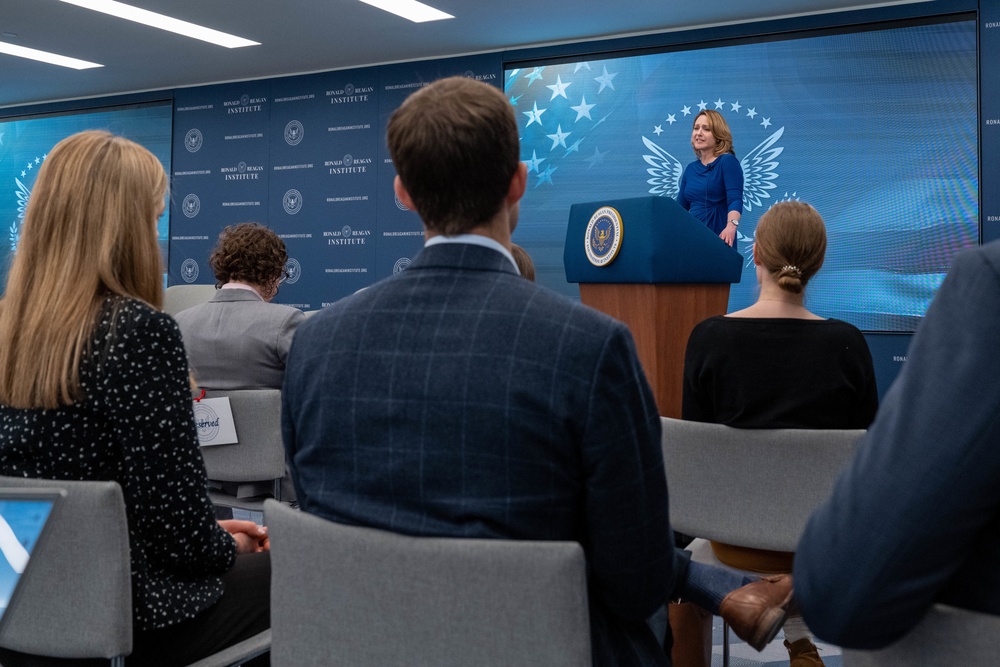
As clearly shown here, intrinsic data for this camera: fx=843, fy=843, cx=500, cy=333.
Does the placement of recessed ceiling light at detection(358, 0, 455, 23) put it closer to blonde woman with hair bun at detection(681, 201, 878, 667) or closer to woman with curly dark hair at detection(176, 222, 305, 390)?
woman with curly dark hair at detection(176, 222, 305, 390)

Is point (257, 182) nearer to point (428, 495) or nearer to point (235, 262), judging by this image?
point (235, 262)

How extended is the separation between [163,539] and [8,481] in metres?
0.24

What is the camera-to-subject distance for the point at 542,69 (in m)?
7.52

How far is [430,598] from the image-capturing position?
948 millimetres

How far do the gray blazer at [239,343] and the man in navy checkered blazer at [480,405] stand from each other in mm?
1597

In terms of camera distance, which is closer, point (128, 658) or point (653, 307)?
point (128, 658)

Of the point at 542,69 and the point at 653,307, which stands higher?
the point at 542,69

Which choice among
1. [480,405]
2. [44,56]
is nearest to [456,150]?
[480,405]

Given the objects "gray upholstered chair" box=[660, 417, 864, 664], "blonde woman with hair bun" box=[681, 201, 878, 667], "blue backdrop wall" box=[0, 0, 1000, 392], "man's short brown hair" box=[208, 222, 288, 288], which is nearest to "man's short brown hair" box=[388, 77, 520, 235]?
"gray upholstered chair" box=[660, 417, 864, 664]

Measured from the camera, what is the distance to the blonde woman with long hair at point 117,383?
129cm

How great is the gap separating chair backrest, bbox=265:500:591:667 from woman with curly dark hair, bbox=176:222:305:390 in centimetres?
170

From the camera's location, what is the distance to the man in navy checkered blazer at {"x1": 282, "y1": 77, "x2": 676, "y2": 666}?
3.26 ft

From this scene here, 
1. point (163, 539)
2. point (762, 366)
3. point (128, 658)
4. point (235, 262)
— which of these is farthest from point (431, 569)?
point (235, 262)

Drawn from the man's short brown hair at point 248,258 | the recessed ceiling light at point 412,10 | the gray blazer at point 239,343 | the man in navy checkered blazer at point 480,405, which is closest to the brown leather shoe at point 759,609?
the man in navy checkered blazer at point 480,405
